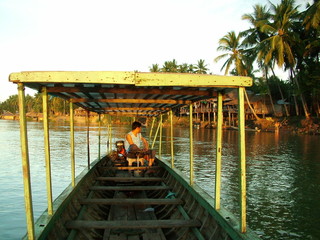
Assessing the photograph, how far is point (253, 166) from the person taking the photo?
588 inches

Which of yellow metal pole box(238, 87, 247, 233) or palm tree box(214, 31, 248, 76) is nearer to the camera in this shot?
yellow metal pole box(238, 87, 247, 233)

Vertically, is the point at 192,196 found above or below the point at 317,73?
below

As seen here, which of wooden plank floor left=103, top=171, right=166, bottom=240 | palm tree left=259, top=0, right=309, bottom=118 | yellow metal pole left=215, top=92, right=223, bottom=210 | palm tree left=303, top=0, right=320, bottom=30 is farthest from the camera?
palm tree left=259, top=0, right=309, bottom=118

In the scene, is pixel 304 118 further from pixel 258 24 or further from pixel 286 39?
pixel 258 24

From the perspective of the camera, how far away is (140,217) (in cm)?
515

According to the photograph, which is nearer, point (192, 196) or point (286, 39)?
point (192, 196)

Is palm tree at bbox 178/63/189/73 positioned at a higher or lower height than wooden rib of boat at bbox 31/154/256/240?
higher

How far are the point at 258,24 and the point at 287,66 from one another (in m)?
6.25

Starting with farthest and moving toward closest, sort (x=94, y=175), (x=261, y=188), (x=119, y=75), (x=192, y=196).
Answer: (x=261, y=188), (x=94, y=175), (x=192, y=196), (x=119, y=75)

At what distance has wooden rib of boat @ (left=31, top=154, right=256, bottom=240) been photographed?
3571mm

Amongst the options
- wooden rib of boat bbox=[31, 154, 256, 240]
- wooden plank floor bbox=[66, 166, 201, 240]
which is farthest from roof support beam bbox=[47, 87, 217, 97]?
wooden plank floor bbox=[66, 166, 201, 240]

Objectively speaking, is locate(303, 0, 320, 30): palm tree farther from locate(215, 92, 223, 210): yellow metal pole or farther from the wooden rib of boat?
locate(215, 92, 223, 210): yellow metal pole

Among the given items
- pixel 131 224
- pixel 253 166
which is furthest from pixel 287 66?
pixel 131 224

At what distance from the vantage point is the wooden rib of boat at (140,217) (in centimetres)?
357
